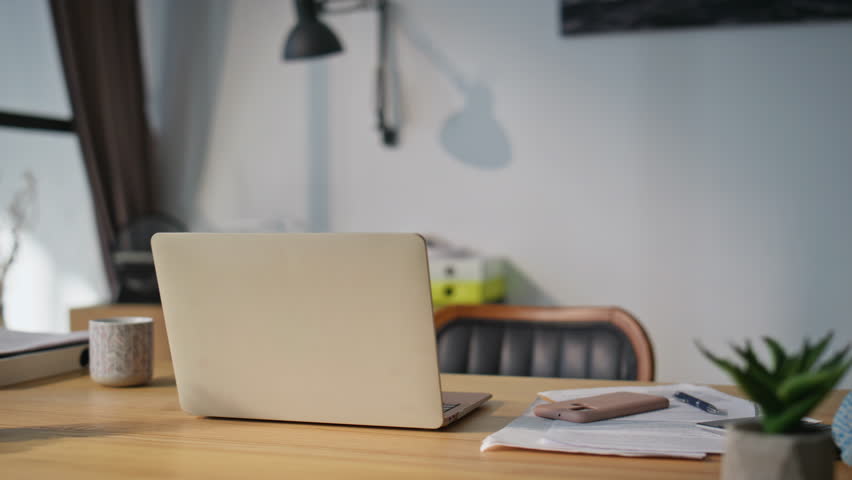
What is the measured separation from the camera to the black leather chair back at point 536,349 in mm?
1478

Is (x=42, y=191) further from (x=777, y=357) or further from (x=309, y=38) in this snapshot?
(x=777, y=357)

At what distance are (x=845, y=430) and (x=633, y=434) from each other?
21 cm

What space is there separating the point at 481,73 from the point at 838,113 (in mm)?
1331

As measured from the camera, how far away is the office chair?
1.47m

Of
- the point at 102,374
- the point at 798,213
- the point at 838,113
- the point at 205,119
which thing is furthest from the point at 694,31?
the point at 102,374

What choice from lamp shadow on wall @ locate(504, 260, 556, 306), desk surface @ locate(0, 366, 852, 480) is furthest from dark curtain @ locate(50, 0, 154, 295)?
desk surface @ locate(0, 366, 852, 480)

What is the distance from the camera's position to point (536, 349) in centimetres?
154

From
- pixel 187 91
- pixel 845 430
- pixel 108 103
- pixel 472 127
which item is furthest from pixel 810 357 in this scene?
pixel 187 91

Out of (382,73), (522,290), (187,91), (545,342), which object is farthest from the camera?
(187,91)

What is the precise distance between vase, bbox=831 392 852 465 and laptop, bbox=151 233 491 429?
1.34 feet

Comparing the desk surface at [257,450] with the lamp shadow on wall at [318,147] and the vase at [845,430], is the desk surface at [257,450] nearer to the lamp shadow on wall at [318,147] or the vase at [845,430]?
the vase at [845,430]

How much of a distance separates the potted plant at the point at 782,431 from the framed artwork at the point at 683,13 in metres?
2.65

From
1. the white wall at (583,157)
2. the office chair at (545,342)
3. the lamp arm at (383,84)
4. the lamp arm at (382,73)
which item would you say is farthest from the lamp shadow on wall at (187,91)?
the office chair at (545,342)

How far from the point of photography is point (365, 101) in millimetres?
3377
